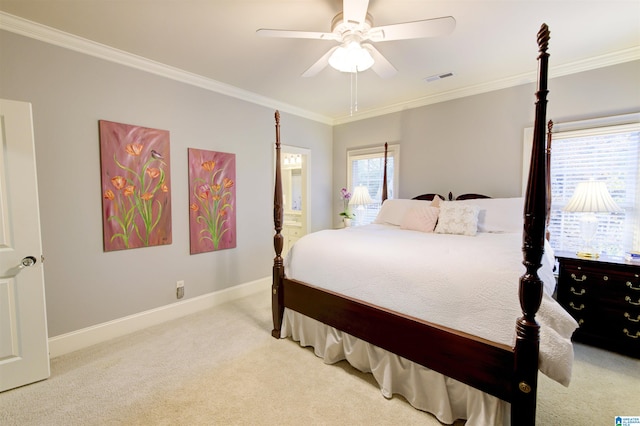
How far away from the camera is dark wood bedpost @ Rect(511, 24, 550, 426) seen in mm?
1210

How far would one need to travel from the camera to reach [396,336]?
5.86 feet

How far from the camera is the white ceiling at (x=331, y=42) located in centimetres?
198

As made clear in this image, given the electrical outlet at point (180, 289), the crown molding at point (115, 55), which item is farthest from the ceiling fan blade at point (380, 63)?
the electrical outlet at point (180, 289)

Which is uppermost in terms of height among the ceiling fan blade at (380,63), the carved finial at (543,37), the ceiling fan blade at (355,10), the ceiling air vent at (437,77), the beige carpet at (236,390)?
the ceiling air vent at (437,77)

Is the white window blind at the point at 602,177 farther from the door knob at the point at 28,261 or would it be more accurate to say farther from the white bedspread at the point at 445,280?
the door knob at the point at 28,261

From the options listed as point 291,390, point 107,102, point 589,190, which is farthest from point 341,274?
point 107,102

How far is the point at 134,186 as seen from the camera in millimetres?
2748

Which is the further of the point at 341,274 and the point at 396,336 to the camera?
the point at 341,274

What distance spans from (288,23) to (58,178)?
2.36m

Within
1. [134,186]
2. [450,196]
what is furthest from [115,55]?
[450,196]

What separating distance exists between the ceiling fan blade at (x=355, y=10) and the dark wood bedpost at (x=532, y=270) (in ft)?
3.17

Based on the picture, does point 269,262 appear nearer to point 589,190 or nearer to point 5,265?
point 5,265

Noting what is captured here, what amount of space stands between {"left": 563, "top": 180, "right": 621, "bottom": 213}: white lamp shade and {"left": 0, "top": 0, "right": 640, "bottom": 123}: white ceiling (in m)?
1.27

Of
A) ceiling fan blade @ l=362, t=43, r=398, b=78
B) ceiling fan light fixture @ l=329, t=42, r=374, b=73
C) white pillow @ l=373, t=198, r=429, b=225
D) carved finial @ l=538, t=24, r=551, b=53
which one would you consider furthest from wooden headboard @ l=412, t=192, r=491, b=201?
carved finial @ l=538, t=24, r=551, b=53
